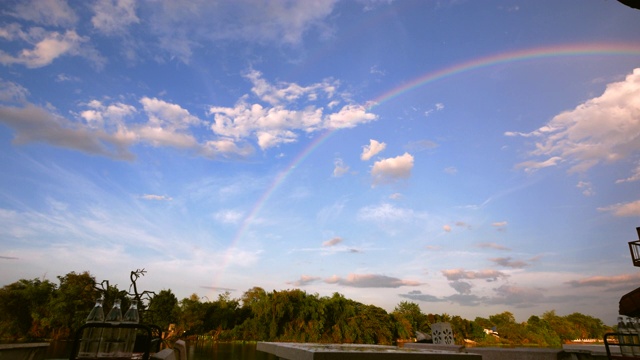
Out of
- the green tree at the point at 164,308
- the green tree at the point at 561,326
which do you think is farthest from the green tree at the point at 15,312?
the green tree at the point at 561,326

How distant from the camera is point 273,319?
1913 inches

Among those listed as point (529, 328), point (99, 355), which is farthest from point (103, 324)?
point (529, 328)

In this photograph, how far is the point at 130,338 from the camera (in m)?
2.79

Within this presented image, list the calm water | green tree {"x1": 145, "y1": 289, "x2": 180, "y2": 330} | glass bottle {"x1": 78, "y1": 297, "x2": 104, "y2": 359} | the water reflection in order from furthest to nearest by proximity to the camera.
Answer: green tree {"x1": 145, "y1": 289, "x2": 180, "y2": 330}, the water reflection, the calm water, glass bottle {"x1": 78, "y1": 297, "x2": 104, "y2": 359}

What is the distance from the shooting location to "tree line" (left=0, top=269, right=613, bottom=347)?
3722 centimetres

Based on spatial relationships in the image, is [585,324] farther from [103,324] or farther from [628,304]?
[103,324]

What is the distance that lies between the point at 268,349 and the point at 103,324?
424 cm

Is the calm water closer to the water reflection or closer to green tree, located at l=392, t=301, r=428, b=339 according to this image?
the water reflection

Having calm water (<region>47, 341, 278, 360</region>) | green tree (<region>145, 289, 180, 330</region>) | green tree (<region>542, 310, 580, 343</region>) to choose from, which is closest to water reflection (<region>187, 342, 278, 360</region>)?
calm water (<region>47, 341, 278, 360</region>)

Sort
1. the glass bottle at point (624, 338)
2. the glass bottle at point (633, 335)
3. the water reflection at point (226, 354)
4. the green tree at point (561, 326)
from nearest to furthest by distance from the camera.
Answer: the glass bottle at point (633, 335)
the glass bottle at point (624, 338)
the water reflection at point (226, 354)
the green tree at point (561, 326)

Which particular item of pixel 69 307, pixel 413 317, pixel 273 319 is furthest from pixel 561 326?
pixel 69 307

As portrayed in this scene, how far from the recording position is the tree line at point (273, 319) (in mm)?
37219

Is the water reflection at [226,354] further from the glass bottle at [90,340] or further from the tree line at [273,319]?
the glass bottle at [90,340]

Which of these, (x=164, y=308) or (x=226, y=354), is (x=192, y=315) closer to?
(x=164, y=308)
